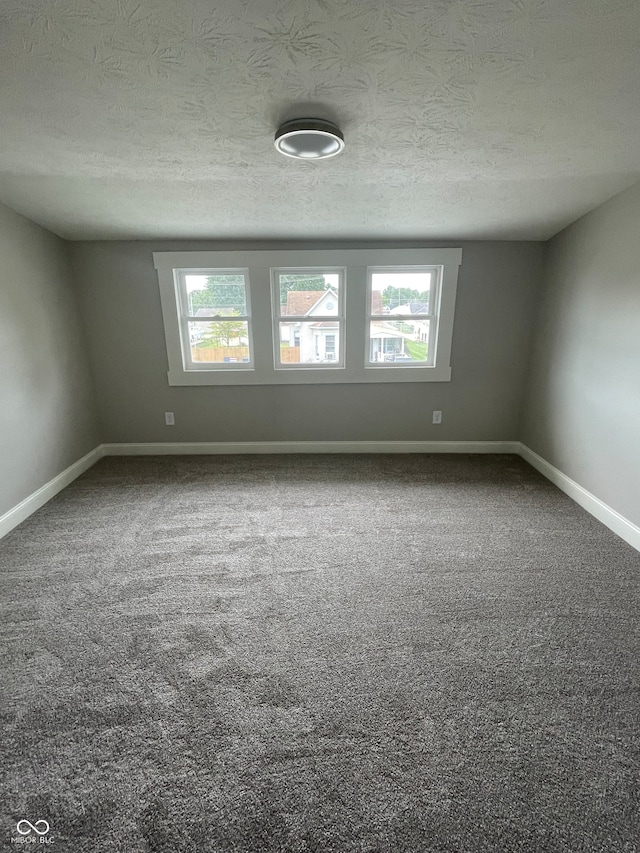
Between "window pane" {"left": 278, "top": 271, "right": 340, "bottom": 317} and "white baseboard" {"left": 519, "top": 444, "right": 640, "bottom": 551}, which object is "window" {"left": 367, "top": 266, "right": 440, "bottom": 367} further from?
"white baseboard" {"left": 519, "top": 444, "right": 640, "bottom": 551}

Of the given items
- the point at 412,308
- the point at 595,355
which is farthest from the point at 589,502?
the point at 412,308

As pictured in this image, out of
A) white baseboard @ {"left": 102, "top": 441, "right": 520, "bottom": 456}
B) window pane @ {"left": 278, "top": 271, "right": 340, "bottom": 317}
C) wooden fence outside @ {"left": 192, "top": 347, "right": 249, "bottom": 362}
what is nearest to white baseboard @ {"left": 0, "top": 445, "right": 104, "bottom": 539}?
white baseboard @ {"left": 102, "top": 441, "right": 520, "bottom": 456}

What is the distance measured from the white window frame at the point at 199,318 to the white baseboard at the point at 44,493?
4.31 feet

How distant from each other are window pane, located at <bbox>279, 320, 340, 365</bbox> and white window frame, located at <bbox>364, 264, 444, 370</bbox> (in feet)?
1.13

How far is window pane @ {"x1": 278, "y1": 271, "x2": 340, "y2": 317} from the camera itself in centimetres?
366

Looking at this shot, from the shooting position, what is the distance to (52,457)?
3.16 meters

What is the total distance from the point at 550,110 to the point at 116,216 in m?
2.92

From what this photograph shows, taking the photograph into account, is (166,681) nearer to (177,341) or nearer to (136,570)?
(136,570)

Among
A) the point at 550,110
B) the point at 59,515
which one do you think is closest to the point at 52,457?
the point at 59,515

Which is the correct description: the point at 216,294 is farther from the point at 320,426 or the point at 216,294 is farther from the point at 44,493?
the point at 44,493

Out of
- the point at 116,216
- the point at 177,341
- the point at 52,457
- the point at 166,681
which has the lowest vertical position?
the point at 166,681

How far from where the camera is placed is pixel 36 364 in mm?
2982

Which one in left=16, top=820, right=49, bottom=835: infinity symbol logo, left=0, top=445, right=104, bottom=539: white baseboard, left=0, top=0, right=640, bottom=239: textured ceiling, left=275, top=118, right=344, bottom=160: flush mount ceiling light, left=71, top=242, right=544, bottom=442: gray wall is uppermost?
left=0, top=0, right=640, bottom=239: textured ceiling

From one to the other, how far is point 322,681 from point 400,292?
3.30 metres
